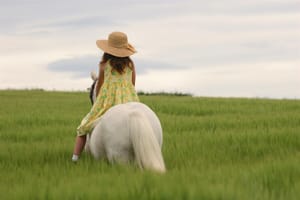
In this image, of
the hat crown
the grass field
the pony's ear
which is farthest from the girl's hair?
the grass field

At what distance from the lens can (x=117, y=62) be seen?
7.48 m

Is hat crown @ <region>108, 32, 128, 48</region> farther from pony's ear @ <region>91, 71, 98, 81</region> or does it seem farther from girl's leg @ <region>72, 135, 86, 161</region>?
girl's leg @ <region>72, 135, 86, 161</region>

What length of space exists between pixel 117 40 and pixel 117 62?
31 centimetres

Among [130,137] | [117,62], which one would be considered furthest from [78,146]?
[130,137]

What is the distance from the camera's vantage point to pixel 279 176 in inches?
222

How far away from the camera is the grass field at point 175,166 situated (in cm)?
466

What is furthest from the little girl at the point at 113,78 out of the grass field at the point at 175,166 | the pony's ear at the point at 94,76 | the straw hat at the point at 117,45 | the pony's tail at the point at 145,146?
the pony's tail at the point at 145,146

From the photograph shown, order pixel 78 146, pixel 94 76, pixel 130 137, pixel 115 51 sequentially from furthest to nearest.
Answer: pixel 94 76, pixel 78 146, pixel 115 51, pixel 130 137

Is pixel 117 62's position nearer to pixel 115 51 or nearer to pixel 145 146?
pixel 115 51

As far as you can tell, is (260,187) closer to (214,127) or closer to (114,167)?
(114,167)

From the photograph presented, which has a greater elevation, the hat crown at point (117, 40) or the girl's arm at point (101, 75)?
the hat crown at point (117, 40)

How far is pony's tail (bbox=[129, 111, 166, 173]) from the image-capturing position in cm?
595

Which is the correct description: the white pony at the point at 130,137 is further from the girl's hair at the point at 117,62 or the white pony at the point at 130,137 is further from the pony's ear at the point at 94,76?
the pony's ear at the point at 94,76

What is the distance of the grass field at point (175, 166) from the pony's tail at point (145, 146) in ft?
0.46
